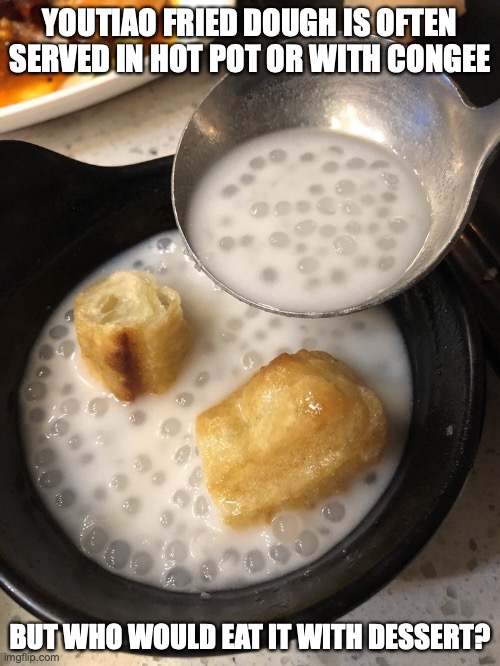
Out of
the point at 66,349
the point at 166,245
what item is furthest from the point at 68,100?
the point at 66,349

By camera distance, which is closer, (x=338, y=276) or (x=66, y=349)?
(x=338, y=276)

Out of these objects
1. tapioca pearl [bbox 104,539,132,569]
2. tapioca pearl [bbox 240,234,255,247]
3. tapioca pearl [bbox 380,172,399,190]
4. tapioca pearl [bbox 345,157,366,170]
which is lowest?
tapioca pearl [bbox 104,539,132,569]

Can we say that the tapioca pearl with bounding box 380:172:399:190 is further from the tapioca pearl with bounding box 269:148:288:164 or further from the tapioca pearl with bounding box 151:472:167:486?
the tapioca pearl with bounding box 151:472:167:486

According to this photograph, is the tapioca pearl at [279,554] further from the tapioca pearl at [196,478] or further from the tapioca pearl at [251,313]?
the tapioca pearl at [251,313]

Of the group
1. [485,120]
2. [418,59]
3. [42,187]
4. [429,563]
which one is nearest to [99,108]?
[42,187]

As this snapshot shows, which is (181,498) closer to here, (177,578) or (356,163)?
(177,578)

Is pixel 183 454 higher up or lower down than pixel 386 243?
lower down

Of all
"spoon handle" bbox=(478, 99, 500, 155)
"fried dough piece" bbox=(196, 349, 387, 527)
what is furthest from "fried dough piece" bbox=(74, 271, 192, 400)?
"spoon handle" bbox=(478, 99, 500, 155)

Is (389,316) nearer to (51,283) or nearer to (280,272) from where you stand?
(280,272)
